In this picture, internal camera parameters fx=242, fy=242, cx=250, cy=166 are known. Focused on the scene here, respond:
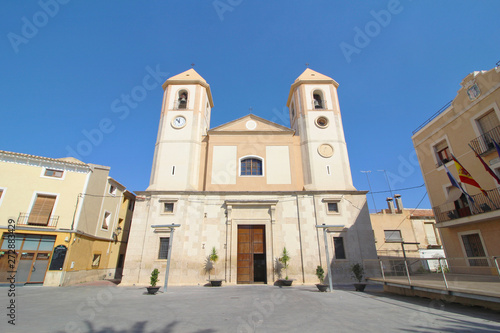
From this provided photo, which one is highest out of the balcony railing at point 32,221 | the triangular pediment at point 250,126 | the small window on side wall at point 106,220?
the triangular pediment at point 250,126

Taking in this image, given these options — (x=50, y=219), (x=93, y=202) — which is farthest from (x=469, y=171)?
(x=50, y=219)

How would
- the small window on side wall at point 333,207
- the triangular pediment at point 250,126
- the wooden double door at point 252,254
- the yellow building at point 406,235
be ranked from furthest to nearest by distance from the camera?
the yellow building at point 406,235 → the triangular pediment at point 250,126 → the small window on side wall at point 333,207 → the wooden double door at point 252,254

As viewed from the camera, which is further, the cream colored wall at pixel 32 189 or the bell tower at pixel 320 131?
the bell tower at pixel 320 131

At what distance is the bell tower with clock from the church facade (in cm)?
9

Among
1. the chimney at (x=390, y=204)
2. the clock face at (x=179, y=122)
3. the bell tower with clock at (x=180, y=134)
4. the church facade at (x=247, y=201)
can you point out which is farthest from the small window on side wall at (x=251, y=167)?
the chimney at (x=390, y=204)

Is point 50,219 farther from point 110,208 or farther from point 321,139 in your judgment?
point 321,139

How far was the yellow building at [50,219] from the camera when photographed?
15.1 m

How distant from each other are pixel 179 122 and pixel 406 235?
26840 mm

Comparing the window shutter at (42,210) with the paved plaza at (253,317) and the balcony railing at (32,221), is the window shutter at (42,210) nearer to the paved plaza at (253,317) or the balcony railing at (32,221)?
the balcony railing at (32,221)

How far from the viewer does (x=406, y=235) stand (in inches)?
1059

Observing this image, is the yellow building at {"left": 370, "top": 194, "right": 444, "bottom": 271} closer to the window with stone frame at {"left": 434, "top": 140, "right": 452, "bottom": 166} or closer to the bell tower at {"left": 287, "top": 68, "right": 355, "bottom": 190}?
the bell tower at {"left": 287, "top": 68, "right": 355, "bottom": 190}

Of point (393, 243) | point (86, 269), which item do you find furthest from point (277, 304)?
point (393, 243)

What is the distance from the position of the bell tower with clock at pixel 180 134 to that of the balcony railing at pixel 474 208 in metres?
17.1

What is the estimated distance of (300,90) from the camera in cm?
2234
